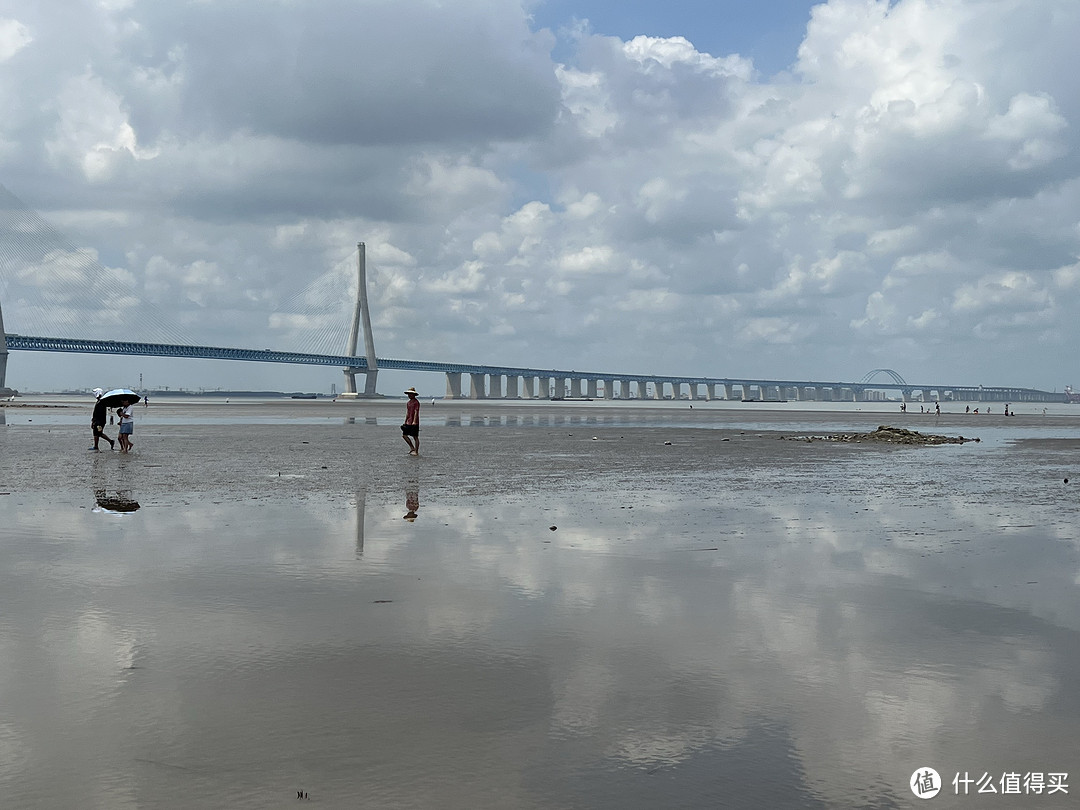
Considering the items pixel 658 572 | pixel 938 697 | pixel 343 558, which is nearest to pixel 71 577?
pixel 343 558

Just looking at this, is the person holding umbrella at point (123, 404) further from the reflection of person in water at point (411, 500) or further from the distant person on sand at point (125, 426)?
the reflection of person in water at point (411, 500)

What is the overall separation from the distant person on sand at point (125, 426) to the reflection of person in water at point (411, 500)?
→ 12300 mm

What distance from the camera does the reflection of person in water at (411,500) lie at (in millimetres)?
14039

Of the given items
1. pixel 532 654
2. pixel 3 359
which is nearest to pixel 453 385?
pixel 3 359

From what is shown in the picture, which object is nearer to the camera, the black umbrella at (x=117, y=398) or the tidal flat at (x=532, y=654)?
the tidal flat at (x=532, y=654)

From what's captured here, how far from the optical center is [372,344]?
153m

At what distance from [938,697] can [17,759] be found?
5.08 metres

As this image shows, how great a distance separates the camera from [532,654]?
666 cm

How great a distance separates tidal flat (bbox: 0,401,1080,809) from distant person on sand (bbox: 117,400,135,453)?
12.2 m

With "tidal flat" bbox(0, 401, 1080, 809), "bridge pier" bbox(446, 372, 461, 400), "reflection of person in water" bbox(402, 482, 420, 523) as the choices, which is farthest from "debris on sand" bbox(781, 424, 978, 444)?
"bridge pier" bbox(446, 372, 461, 400)

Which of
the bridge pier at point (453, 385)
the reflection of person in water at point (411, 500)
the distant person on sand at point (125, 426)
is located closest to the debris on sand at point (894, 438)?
the reflection of person in water at point (411, 500)

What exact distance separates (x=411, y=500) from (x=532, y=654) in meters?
9.70

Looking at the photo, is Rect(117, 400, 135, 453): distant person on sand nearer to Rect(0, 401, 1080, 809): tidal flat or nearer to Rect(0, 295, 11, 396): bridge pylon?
Rect(0, 401, 1080, 809): tidal flat

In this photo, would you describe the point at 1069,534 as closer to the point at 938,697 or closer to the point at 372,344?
the point at 938,697
